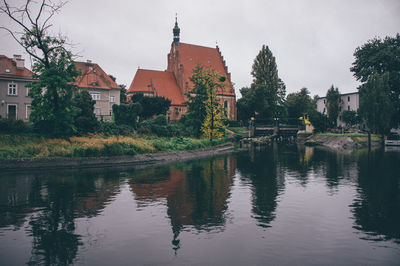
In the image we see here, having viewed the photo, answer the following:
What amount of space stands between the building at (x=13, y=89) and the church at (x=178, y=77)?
25.1 meters

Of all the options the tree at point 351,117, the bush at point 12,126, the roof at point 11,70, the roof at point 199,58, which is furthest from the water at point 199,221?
the tree at point 351,117

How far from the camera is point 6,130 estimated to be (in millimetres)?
29984

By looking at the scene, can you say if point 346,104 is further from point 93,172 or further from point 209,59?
point 93,172

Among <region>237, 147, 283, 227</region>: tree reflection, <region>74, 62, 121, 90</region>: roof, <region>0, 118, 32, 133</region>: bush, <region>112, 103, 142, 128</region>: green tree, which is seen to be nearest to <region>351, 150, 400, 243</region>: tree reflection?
<region>237, 147, 283, 227</region>: tree reflection

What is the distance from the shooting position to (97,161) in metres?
27.1

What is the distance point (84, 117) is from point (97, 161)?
33.4 feet

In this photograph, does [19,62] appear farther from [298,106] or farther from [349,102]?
[349,102]

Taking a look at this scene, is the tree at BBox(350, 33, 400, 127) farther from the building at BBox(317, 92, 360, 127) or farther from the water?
the water

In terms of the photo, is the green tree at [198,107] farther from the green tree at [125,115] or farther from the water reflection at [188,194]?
the water reflection at [188,194]

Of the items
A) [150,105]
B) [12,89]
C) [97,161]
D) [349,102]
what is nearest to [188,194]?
[97,161]

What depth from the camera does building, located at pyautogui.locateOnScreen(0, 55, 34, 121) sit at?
1750 inches

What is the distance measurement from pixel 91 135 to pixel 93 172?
1193cm

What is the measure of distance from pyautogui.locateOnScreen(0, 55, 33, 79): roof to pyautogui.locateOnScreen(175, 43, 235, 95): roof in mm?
36365

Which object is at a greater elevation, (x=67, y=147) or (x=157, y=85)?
(x=157, y=85)
